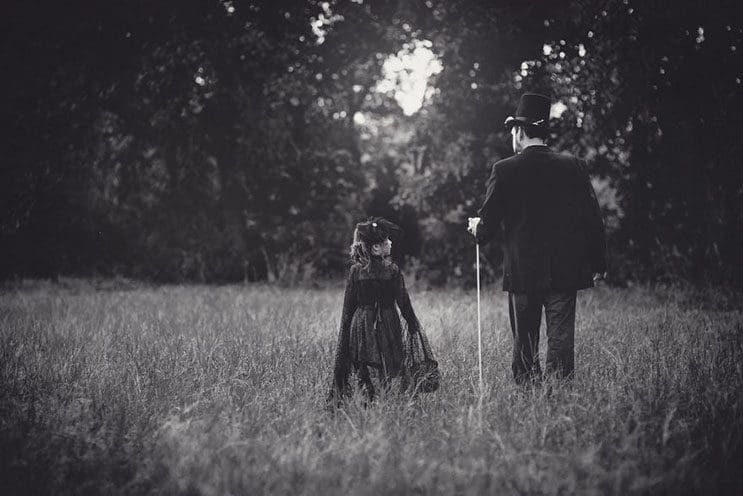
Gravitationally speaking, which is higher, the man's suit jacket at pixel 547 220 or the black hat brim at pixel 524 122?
the black hat brim at pixel 524 122

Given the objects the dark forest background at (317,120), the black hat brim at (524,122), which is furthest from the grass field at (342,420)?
the dark forest background at (317,120)

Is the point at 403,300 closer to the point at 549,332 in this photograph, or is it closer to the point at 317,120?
the point at 549,332

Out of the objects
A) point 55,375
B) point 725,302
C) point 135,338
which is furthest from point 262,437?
point 725,302

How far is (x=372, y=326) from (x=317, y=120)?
1069cm

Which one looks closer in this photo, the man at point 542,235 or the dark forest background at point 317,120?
the man at point 542,235

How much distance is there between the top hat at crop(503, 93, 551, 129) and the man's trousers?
1.26 m

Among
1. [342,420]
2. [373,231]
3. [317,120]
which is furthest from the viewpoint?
[317,120]

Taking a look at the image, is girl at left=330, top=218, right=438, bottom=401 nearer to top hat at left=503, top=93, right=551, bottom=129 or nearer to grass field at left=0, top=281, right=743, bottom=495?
grass field at left=0, top=281, right=743, bottom=495

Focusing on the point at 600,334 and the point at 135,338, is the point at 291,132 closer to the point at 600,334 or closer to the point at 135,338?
the point at 135,338

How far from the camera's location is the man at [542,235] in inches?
156

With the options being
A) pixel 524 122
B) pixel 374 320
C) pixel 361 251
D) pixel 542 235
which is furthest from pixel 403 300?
pixel 524 122

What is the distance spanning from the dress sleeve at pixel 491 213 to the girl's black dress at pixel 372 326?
675 mm

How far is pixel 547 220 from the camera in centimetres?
397

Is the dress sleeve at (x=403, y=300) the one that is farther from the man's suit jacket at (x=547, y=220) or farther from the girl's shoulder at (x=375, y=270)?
the man's suit jacket at (x=547, y=220)
